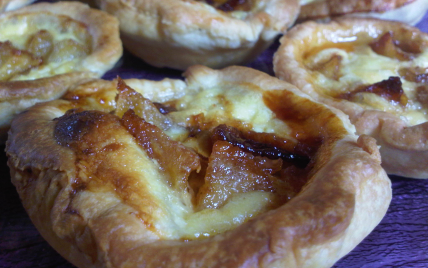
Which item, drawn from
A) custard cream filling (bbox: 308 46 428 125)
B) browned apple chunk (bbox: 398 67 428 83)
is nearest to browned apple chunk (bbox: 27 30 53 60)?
custard cream filling (bbox: 308 46 428 125)

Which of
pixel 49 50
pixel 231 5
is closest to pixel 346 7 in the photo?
pixel 231 5

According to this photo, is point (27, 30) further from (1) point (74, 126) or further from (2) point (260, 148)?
(2) point (260, 148)

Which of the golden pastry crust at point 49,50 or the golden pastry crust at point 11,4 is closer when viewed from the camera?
the golden pastry crust at point 49,50

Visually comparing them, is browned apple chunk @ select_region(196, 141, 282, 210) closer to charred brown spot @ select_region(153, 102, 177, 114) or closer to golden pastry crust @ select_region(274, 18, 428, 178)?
charred brown spot @ select_region(153, 102, 177, 114)

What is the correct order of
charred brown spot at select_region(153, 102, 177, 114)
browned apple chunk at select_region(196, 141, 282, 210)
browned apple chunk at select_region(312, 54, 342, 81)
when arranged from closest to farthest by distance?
browned apple chunk at select_region(196, 141, 282, 210)
charred brown spot at select_region(153, 102, 177, 114)
browned apple chunk at select_region(312, 54, 342, 81)

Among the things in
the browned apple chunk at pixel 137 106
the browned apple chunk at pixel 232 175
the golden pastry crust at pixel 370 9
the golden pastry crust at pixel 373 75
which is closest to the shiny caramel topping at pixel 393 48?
the golden pastry crust at pixel 373 75

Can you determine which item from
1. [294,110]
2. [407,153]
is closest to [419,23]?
[407,153]

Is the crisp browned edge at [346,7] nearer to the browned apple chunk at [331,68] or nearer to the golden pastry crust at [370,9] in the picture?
the golden pastry crust at [370,9]
